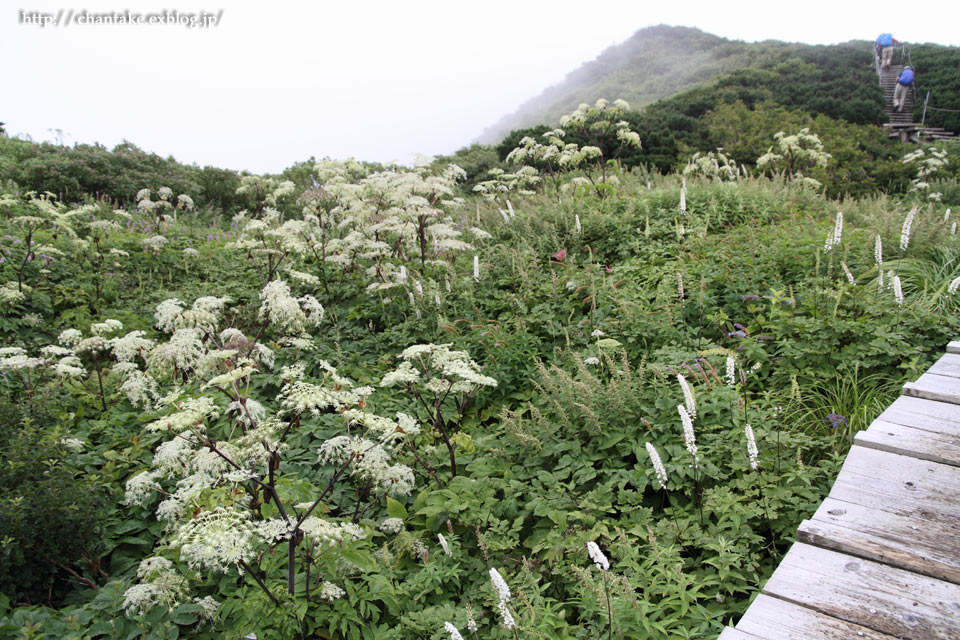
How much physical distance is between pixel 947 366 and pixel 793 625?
2679 mm

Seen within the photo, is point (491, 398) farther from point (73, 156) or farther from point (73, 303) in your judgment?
point (73, 156)

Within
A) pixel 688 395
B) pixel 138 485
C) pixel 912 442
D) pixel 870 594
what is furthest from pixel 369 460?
pixel 912 442

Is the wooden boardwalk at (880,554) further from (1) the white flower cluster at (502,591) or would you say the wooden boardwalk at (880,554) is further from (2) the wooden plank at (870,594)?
(1) the white flower cluster at (502,591)

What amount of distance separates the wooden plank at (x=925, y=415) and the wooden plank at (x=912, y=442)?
0.18 ft

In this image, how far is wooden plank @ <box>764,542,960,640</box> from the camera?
1.59m

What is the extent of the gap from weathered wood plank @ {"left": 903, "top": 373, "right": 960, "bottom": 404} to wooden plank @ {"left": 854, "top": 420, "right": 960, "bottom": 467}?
0.46 metres

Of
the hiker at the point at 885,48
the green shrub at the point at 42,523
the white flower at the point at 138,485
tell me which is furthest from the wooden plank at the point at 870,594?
the hiker at the point at 885,48

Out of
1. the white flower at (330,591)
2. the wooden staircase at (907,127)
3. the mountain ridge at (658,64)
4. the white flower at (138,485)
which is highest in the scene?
the mountain ridge at (658,64)

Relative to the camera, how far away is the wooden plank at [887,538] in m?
1.82

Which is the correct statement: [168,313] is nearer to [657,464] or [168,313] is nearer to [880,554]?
[657,464]

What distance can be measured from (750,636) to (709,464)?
1.22 metres

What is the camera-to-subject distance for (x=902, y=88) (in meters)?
23.6

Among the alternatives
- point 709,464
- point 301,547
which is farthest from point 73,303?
point 709,464

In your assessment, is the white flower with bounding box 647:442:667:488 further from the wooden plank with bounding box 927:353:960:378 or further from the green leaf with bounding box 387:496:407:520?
the wooden plank with bounding box 927:353:960:378
